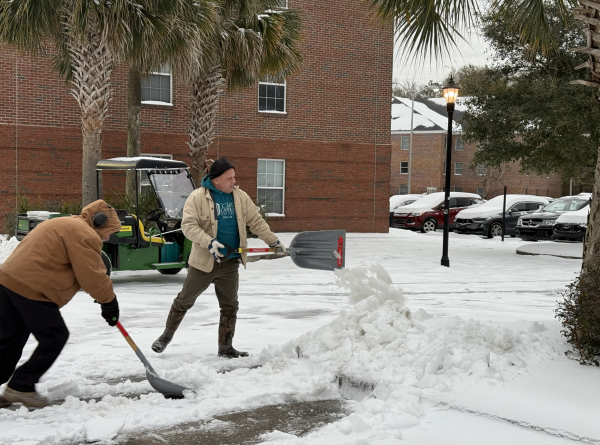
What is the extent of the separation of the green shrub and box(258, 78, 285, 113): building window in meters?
19.1

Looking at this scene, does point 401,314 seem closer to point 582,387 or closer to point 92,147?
point 582,387

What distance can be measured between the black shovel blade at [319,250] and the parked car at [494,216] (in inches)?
843

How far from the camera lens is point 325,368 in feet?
19.4

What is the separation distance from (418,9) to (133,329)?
4696mm

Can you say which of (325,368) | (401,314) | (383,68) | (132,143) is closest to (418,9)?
(401,314)

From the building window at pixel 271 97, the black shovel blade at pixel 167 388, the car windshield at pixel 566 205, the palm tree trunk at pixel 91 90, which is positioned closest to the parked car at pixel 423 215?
the car windshield at pixel 566 205

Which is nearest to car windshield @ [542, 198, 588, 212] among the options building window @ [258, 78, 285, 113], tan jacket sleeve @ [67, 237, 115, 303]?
building window @ [258, 78, 285, 113]

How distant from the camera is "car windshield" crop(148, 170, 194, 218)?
1226 cm

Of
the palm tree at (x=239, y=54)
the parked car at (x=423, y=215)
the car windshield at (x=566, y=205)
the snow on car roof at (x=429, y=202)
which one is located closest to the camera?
the palm tree at (x=239, y=54)

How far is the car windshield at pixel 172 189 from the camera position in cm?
1226

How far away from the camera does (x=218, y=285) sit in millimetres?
6688

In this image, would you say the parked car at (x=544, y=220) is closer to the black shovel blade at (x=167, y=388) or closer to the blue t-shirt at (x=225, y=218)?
the blue t-shirt at (x=225, y=218)

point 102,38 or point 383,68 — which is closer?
point 102,38

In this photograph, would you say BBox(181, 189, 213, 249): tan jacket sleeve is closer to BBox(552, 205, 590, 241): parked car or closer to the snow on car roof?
BBox(552, 205, 590, 241): parked car
